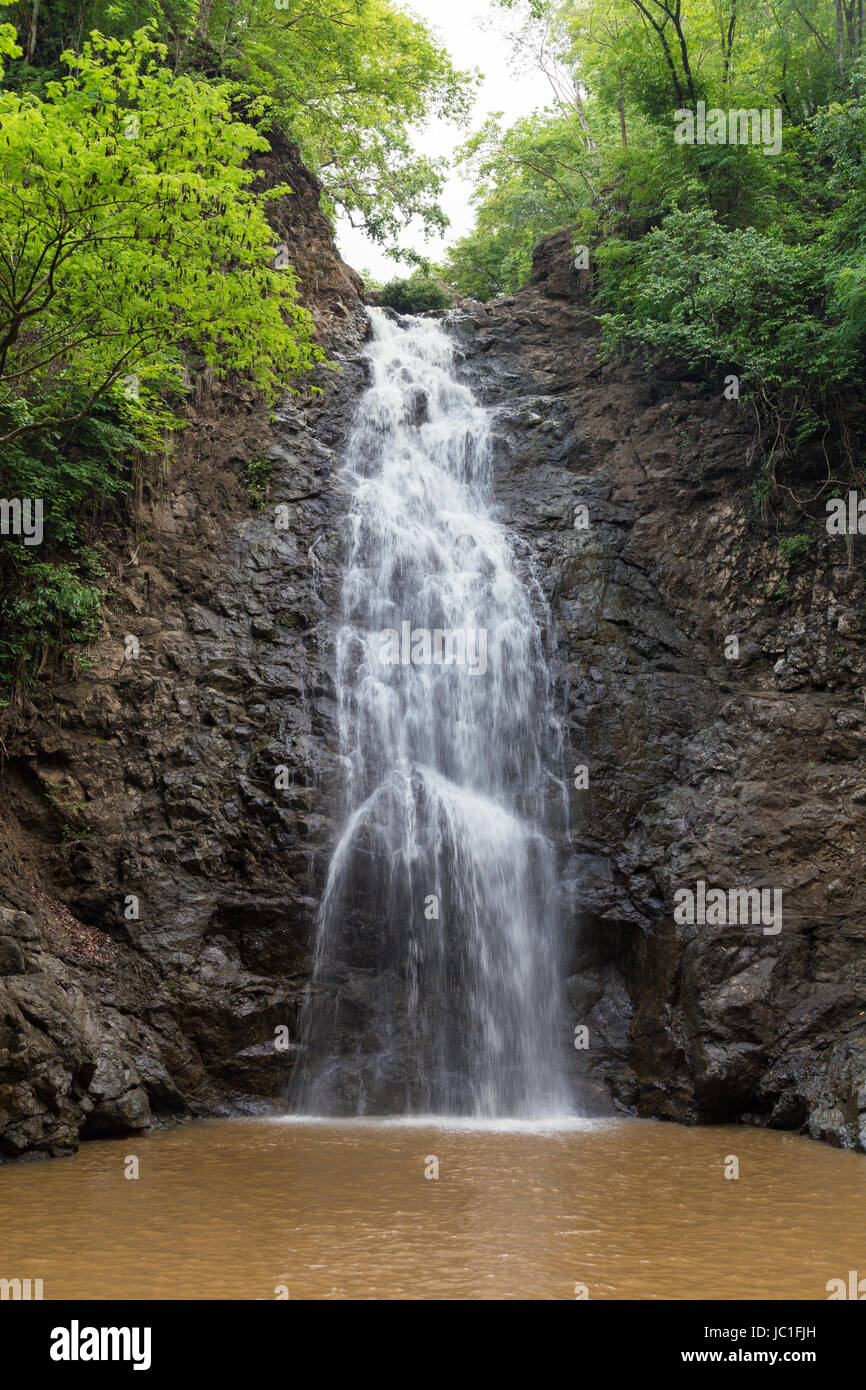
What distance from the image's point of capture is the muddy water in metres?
4.46

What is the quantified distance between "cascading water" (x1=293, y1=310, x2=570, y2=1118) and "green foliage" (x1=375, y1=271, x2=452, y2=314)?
8572 millimetres

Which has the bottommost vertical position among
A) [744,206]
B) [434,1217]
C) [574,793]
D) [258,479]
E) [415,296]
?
[434,1217]

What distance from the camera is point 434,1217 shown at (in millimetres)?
5512

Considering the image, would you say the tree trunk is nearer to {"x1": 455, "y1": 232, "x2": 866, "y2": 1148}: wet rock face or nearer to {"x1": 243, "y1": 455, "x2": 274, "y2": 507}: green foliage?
{"x1": 243, "y1": 455, "x2": 274, "y2": 507}: green foliage

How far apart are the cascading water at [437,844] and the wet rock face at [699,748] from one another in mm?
537

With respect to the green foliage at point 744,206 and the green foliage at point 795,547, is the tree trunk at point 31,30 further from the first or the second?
the green foliage at point 795,547

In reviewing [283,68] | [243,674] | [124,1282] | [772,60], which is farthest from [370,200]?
[124,1282]

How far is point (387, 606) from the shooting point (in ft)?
42.5

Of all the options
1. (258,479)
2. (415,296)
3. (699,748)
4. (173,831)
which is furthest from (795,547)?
(415,296)

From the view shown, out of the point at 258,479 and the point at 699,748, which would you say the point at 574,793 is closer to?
the point at 699,748

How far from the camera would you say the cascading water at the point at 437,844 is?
950 cm

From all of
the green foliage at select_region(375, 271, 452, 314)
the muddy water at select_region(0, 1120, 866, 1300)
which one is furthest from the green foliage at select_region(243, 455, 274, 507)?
the muddy water at select_region(0, 1120, 866, 1300)

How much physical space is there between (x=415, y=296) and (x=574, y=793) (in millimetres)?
14561

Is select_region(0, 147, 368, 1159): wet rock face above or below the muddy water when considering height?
above
